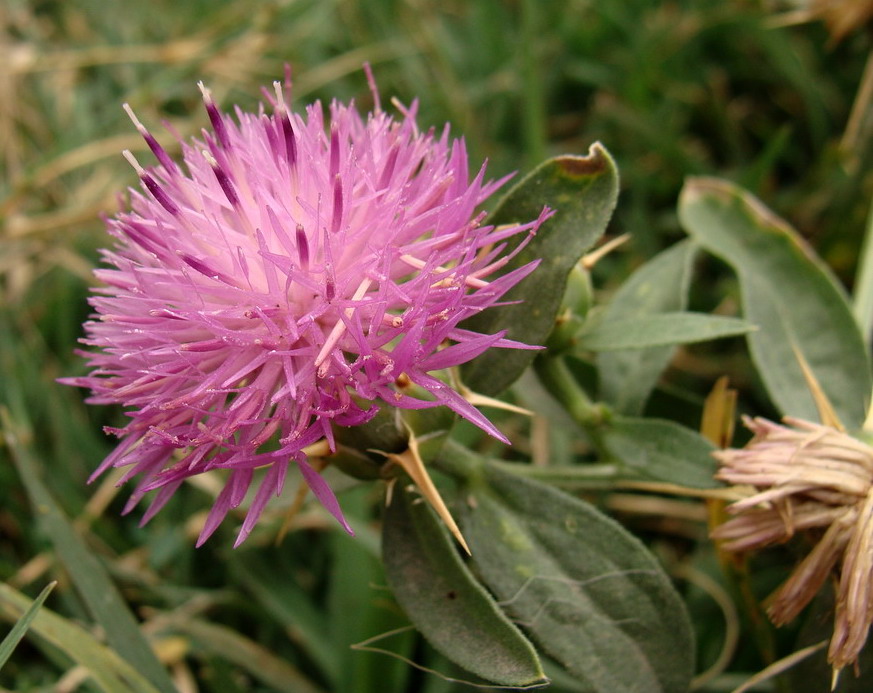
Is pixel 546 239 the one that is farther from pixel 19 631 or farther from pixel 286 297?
pixel 19 631

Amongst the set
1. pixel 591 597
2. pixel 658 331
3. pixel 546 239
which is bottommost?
pixel 591 597

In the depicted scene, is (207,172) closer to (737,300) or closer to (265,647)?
(265,647)

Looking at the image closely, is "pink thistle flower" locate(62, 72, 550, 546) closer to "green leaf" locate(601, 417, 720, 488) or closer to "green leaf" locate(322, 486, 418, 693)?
"green leaf" locate(601, 417, 720, 488)

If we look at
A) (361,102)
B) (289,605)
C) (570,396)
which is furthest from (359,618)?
(361,102)

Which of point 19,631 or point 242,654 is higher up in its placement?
point 19,631

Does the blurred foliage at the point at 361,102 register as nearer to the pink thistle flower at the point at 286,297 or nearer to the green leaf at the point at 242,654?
the green leaf at the point at 242,654

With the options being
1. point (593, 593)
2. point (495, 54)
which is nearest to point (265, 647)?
point (593, 593)
